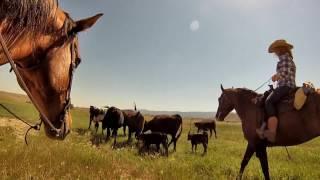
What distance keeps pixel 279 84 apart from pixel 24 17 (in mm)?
7453

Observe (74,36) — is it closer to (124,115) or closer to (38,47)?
(38,47)

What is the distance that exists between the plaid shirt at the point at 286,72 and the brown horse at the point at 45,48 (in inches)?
252

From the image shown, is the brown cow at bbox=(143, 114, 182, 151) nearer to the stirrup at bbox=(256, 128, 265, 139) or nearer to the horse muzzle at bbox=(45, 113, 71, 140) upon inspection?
the stirrup at bbox=(256, 128, 265, 139)

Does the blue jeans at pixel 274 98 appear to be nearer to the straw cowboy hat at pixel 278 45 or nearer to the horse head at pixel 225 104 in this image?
the straw cowboy hat at pixel 278 45

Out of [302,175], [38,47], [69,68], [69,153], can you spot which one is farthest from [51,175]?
[302,175]

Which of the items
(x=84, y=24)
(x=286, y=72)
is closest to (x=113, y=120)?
(x=286, y=72)

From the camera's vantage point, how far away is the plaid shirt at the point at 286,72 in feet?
27.9

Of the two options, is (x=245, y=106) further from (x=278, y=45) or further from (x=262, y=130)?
(x=278, y=45)

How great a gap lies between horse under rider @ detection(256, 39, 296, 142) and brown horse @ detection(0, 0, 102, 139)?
637 centimetres

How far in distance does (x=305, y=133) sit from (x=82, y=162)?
5871 millimetres

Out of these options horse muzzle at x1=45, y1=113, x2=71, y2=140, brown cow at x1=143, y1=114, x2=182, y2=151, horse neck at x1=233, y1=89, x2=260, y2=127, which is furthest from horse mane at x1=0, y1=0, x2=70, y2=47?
brown cow at x1=143, y1=114, x2=182, y2=151

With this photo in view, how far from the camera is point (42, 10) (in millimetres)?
2480

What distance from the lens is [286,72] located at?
8508mm

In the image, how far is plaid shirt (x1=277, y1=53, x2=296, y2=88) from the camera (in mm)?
8508
